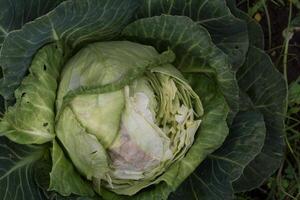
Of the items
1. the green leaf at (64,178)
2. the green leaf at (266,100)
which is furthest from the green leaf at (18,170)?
the green leaf at (266,100)

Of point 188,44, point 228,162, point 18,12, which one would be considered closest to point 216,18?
point 188,44

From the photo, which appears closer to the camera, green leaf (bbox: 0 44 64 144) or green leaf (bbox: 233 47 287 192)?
green leaf (bbox: 0 44 64 144)

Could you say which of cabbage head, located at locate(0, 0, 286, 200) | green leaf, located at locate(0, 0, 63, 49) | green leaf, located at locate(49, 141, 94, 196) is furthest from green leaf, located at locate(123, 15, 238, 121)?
green leaf, located at locate(49, 141, 94, 196)

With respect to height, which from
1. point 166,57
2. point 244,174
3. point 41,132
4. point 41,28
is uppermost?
point 41,28

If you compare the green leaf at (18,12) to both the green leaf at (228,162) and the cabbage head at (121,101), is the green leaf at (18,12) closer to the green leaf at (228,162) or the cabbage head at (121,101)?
the cabbage head at (121,101)

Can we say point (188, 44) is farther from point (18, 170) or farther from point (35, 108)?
point (18, 170)

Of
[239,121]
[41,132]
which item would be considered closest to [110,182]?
[41,132]

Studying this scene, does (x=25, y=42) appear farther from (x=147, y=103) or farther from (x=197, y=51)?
(x=197, y=51)

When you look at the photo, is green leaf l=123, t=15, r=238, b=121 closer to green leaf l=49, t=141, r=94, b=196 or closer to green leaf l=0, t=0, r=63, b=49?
green leaf l=0, t=0, r=63, b=49
